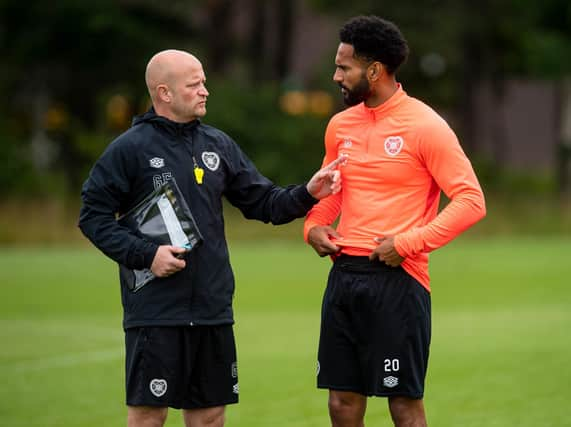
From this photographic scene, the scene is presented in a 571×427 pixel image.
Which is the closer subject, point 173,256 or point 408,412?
point 173,256

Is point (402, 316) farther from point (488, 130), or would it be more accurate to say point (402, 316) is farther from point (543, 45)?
point (488, 130)

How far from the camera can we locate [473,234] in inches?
1053

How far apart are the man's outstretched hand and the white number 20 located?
2.79 ft

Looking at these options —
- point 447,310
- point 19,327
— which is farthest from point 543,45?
point 19,327

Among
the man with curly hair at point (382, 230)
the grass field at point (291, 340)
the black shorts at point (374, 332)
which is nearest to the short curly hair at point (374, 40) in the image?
the man with curly hair at point (382, 230)

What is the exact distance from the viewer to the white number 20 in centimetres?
615

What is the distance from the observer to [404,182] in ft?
20.2

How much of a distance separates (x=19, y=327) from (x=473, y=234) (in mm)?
13710

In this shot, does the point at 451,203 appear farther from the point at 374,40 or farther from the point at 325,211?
the point at 374,40

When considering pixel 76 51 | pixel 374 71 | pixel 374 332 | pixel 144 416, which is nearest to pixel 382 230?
pixel 374 332

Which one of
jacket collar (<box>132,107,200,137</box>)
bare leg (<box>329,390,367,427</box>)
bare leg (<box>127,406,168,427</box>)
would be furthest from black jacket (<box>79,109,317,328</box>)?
bare leg (<box>329,390,367,427</box>)

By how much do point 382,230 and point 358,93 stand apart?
669 millimetres

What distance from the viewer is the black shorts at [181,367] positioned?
6082 mm

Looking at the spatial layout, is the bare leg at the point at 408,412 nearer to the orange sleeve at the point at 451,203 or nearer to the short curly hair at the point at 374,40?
the orange sleeve at the point at 451,203
